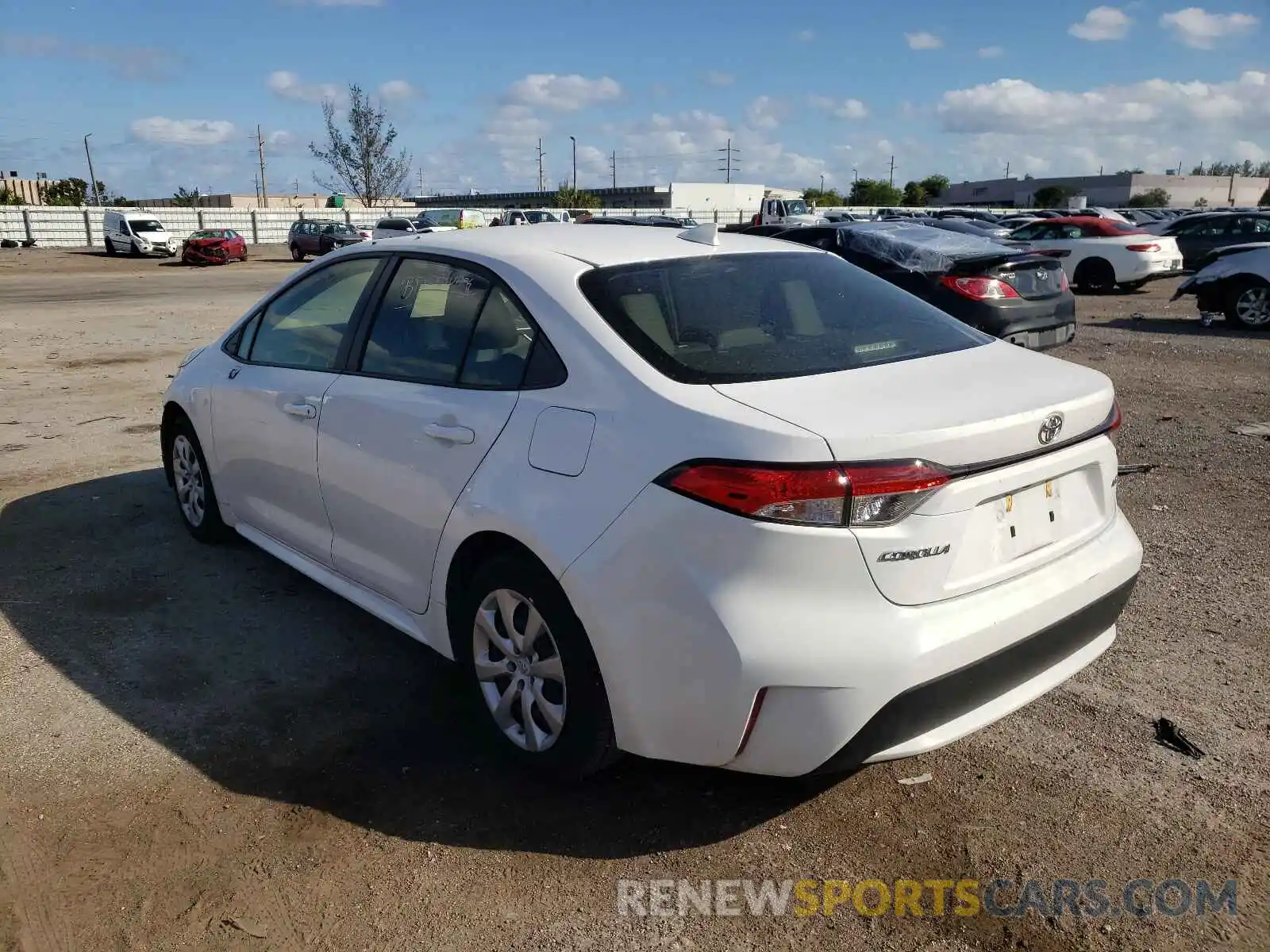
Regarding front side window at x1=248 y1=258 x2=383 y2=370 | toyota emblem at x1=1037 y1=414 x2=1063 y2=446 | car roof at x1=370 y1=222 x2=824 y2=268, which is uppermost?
car roof at x1=370 y1=222 x2=824 y2=268

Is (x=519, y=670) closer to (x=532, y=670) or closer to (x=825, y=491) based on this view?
(x=532, y=670)

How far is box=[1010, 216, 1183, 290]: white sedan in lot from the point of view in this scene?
18953 mm

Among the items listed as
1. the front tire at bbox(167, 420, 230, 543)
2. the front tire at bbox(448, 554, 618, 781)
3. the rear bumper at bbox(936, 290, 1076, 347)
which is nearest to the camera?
the front tire at bbox(448, 554, 618, 781)

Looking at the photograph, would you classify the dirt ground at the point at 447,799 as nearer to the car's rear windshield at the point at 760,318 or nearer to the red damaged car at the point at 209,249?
the car's rear windshield at the point at 760,318

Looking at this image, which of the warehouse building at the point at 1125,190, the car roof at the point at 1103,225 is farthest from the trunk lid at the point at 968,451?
the warehouse building at the point at 1125,190

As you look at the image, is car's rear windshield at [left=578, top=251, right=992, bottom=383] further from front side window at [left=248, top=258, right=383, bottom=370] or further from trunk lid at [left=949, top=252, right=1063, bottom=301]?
trunk lid at [left=949, top=252, right=1063, bottom=301]

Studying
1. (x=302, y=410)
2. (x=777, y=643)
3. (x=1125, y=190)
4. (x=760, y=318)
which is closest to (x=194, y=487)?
(x=302, y=410)

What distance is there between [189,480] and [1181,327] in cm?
1349

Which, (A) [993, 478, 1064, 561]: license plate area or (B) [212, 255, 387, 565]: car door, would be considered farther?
(B) [212, 255, 387, 565]: car door

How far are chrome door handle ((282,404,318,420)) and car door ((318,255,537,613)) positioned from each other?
0.09 meters

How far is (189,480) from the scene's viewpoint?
530cm

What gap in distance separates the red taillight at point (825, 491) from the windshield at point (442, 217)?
3677 centimetres

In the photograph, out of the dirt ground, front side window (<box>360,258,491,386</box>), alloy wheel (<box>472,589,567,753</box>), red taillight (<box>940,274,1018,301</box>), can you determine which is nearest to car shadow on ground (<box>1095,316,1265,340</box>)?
red taillight (<box>940,274,1018,301</box>)

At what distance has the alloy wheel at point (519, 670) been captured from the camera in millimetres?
2980
